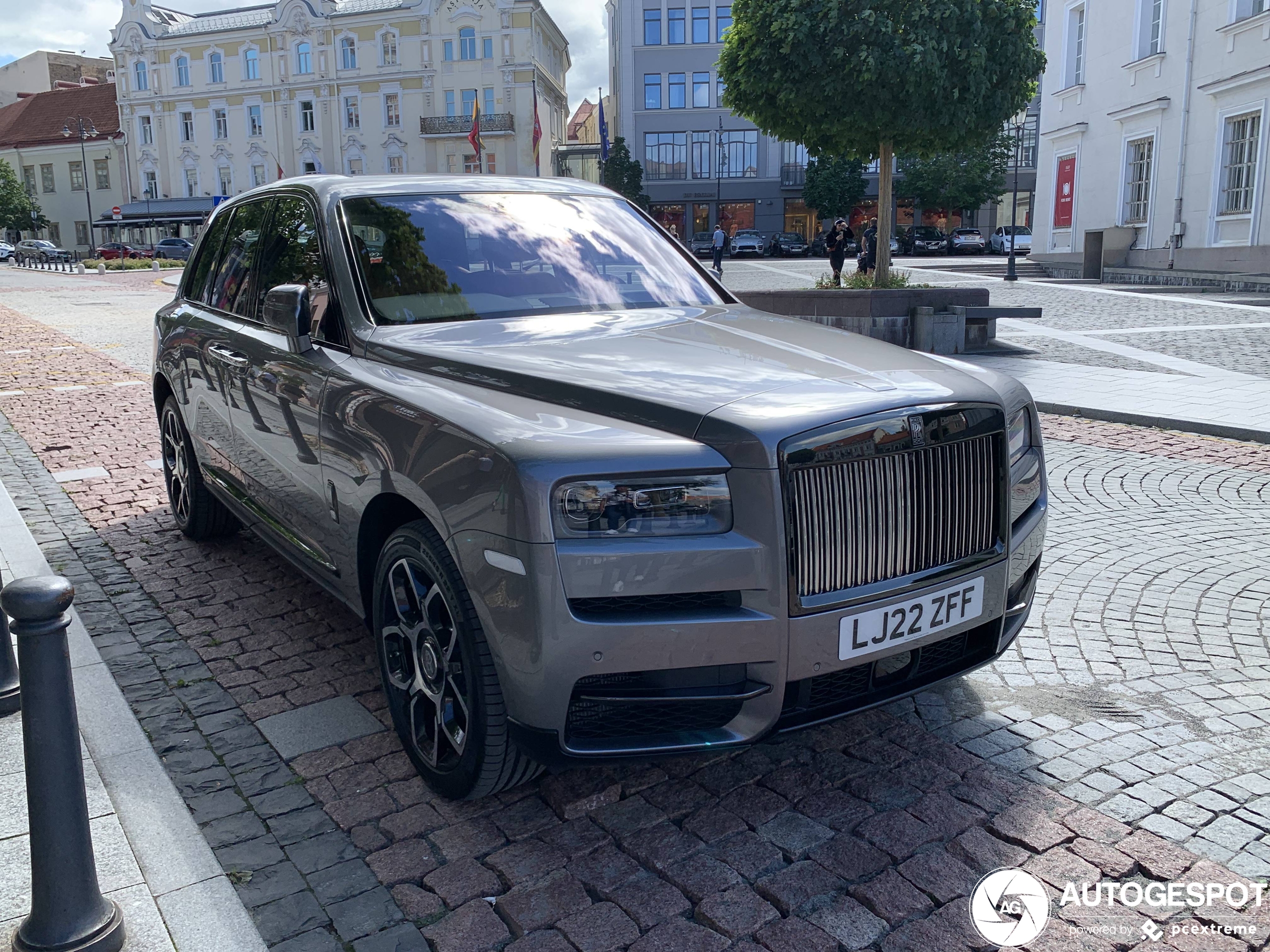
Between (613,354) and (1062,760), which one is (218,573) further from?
(1062,760)

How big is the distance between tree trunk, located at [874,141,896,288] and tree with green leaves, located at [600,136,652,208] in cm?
4646

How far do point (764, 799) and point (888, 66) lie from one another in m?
12.5

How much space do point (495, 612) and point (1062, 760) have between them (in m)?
1.89

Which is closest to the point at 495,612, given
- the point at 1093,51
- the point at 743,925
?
the point at 743,925

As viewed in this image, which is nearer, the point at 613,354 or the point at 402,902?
the point at 402,902

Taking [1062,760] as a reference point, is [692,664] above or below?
above

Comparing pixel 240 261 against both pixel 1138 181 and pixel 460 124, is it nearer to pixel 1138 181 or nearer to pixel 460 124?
pixel 1138 181

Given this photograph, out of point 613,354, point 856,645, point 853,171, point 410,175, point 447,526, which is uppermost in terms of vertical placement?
point 853,171

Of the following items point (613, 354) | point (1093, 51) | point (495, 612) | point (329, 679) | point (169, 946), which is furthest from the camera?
point (1093, 51)

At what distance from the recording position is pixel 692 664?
2627mm

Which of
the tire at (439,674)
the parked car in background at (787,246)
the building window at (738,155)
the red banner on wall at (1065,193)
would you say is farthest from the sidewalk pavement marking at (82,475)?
the building window at (738,155)

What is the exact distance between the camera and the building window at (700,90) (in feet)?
205

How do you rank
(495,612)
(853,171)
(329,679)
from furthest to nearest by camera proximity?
(853,171) → (329,679) → (495,612)

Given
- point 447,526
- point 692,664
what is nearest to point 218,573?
point 447,526
